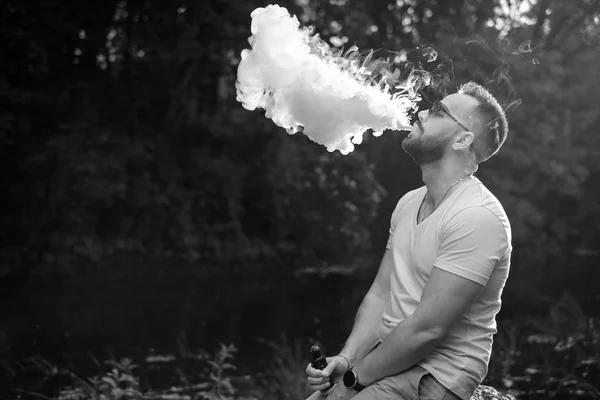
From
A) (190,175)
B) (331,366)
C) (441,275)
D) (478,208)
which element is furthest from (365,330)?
(190,175)

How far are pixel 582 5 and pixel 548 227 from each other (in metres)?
4.40

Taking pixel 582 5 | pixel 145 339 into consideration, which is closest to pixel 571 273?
pixel 582 5

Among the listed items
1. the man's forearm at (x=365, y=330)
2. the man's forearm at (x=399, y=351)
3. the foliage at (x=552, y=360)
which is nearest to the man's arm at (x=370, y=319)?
the man's forearm at (x=365, y=330)

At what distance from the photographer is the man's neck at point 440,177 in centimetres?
304

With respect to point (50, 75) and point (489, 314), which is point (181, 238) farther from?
point (489, 314)

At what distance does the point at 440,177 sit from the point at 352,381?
0.74m

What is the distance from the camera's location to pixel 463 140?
9.95 feet

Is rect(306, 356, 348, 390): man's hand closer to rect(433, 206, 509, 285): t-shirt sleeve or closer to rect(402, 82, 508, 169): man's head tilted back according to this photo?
rect(433, 206, 509, 285): t-shirt sleeve

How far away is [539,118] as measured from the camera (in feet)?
56.0

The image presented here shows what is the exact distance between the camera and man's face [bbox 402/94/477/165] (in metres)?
3.03

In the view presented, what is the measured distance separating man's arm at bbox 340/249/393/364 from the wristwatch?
19cm

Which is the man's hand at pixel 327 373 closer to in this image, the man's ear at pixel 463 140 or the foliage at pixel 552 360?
the man's ear at pixel 463 140

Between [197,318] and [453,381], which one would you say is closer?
[453,381]

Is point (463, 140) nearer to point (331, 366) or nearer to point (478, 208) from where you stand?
point (478, 208)
